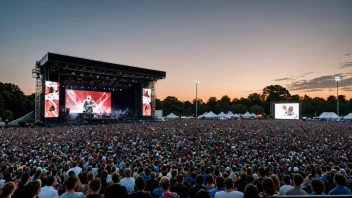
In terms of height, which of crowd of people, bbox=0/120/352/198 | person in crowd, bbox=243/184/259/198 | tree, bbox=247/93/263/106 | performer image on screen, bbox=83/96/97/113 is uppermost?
tree, bbox=247/93/263/106

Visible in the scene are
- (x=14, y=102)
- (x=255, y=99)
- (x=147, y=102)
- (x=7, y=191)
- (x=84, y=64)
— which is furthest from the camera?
(x=255, y=99)

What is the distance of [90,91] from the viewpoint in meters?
38.4

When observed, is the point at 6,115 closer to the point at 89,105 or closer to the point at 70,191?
the point at 89,105

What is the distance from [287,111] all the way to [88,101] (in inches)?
1773

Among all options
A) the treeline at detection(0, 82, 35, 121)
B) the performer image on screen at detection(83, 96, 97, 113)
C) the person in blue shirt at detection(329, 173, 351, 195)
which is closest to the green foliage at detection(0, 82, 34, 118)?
the treeline at detection(0, 82, 35, 121)

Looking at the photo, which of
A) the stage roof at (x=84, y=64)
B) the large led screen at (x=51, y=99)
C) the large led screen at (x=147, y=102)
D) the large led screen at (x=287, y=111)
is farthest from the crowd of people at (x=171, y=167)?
the large led screen at (x=287, y=111)

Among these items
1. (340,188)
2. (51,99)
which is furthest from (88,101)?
(340,188)

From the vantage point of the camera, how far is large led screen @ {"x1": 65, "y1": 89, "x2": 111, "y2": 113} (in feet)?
116

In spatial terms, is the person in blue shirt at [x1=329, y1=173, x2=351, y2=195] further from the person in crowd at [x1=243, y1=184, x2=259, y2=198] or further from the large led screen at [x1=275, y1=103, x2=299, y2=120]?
the large led screen at [x1=275, y1=103, x2=299, y2=120]

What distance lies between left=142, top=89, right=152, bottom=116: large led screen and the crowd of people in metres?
22.8

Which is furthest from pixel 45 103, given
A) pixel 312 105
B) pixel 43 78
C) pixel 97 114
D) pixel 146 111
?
pixel 312 105

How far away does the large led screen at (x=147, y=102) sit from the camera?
41.8 metres

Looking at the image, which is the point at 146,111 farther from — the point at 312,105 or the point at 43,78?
the point at 312,105

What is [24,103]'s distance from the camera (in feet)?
181
